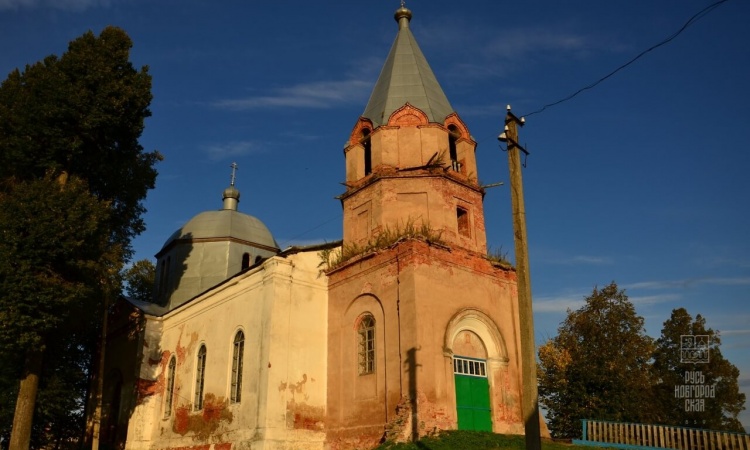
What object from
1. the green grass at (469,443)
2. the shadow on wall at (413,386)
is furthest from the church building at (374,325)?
the green grass at (469,443)

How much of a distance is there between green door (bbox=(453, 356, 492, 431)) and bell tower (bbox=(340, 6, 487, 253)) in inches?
154

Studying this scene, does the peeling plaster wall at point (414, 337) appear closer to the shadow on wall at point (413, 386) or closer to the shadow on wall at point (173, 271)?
the shadow on wall at point (413, 386)

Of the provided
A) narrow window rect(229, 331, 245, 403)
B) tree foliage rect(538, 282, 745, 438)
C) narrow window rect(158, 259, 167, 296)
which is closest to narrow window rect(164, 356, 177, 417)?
narrow window rect(229, 331, 245, 403)

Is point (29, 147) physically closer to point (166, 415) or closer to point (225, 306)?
point (225, 306)

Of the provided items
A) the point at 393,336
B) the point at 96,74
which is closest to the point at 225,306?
the point at 393,336

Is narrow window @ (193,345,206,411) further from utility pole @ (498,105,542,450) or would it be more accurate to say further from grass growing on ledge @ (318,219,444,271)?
utility pole @ (498,105,542,450)

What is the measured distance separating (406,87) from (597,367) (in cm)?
1557

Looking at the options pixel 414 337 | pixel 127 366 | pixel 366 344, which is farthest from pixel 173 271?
pixel 414 337

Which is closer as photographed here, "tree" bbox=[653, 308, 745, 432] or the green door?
the green door

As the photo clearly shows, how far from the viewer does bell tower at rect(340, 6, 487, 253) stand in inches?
787

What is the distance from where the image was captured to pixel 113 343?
27.9 meters

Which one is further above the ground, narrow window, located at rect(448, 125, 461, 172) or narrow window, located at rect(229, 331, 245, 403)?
narrow window, located at rect(448, 125, 461, 172)

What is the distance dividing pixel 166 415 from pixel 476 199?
14.8m

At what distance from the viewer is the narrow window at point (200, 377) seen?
22.0 meters
